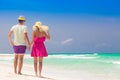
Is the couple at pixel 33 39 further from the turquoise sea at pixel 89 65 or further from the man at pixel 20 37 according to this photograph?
the turquoise sea at pixel 89 65

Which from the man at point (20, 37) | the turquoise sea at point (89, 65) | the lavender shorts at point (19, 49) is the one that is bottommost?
the turquoise sea at point (89, 65)

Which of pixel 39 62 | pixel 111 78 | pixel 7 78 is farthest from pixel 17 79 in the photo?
pixel 111 78

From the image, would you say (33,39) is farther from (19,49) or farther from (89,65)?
(89,65)

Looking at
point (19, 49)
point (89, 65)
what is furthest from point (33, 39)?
point (89, 65)

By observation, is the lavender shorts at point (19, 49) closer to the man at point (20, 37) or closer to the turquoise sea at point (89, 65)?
the man at point (20, 37)

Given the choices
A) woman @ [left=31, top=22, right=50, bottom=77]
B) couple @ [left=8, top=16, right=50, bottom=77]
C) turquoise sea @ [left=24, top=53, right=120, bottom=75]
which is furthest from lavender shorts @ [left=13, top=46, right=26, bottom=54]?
turquoise sea @ [left=24, top=53, right=120, bottom=75]

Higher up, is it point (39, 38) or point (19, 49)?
point (39, 38)

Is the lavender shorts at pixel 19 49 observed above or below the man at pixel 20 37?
below

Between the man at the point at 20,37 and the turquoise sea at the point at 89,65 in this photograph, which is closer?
the man at the point at 20,37

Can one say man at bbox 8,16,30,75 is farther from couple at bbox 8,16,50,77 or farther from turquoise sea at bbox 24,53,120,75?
turquoise sea at bbox 24,53,120,75

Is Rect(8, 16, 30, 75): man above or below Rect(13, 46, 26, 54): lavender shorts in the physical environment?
above

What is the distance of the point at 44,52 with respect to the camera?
9305mm

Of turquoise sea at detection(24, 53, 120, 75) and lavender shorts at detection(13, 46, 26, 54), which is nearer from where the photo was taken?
lavender shorts at detection(13, 46, 26, 54)

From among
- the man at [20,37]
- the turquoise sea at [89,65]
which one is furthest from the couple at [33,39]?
the turquoise sea at [89,65]
